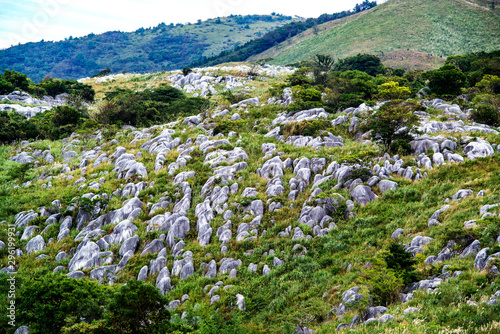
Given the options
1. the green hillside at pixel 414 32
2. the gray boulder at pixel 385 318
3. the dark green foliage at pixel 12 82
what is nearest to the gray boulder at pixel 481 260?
the gray boulder at pixel 385 318

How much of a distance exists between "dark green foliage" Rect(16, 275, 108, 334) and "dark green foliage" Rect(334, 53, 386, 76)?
63645mm

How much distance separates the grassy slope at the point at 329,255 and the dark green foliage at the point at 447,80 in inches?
628

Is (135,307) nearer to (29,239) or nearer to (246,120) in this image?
(29,239)

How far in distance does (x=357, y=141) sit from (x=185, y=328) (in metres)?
21.5

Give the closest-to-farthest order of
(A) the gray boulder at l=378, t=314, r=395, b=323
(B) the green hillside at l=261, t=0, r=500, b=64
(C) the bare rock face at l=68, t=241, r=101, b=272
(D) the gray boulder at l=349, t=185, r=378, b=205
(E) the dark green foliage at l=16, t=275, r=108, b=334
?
(A) the gray boulder at l=378, t=314, r=395, b=323
(E) the dark green foliage at l=16, t=275, r=108, b=334
(C) the bare rock face at l=68, t=241, r=101, b=272
(D) the gray boulder at l=349, t=185, r=378, b=205
(B) the green hillside at l=261, t=0, r=500, b=64

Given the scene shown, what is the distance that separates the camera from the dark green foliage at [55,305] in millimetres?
10055

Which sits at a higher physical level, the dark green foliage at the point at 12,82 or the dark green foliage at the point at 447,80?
the dark green foliage at the point at 12,82

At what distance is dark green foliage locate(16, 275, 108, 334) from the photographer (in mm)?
10055

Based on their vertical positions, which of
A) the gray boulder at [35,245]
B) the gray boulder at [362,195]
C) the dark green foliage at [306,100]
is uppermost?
the dark green foliage at [306,100]

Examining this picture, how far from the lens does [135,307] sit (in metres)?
10.1

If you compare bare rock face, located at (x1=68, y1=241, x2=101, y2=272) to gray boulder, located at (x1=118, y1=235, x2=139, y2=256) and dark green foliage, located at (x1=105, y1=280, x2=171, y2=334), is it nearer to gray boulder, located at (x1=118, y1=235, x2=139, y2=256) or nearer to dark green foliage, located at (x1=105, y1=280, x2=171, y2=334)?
gray boulder, located at (x1=118, y1=235, x2=139, y2=256)

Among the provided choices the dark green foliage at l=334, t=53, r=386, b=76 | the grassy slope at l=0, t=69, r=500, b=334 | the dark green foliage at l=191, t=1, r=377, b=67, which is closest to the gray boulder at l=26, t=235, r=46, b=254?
the grassy slope at l=0, t=69, r=500, b=334

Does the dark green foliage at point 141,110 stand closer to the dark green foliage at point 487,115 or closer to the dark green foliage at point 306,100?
the dark green foliage at point 306,100

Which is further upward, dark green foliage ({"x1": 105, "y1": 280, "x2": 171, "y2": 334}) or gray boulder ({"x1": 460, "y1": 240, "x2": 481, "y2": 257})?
dark green foliage ({"x1": 105, "y1": 280, "x2": 171, "y2": 334})
